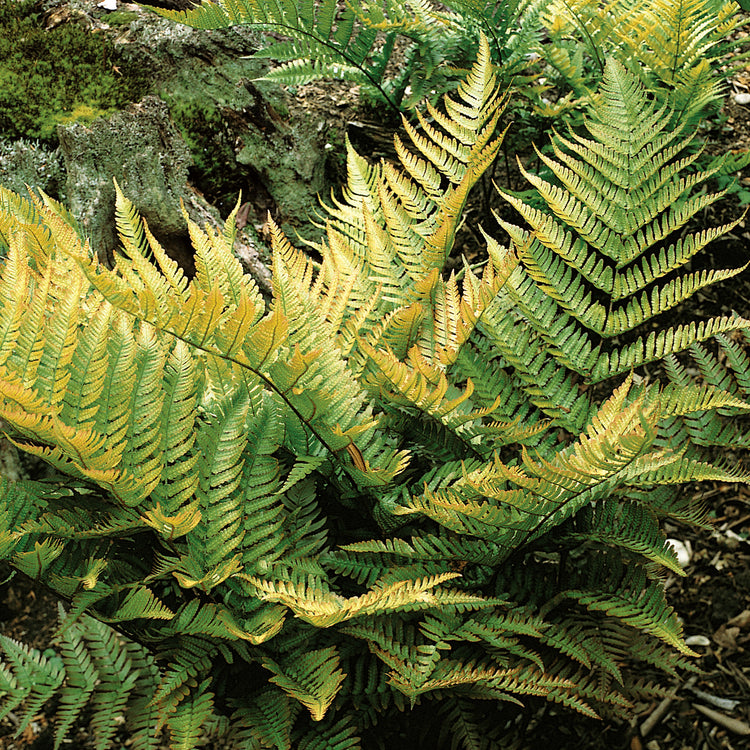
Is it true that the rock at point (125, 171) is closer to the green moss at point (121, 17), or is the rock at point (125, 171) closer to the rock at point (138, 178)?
the rock at point (138, 178)

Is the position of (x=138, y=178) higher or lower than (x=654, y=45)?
lower

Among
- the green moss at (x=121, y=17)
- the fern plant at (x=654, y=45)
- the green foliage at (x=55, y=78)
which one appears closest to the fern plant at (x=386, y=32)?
the fern plant at (x=654, y=45)

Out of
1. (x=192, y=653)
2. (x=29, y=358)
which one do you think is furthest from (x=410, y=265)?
(x=192, y=653)

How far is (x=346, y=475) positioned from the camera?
1604 millimetres

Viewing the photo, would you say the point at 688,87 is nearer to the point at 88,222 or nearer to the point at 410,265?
the point at 410,265

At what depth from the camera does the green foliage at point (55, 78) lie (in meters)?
2.23

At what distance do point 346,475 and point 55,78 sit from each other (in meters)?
1.81

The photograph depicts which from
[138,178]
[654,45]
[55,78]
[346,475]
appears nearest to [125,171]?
[138,178]

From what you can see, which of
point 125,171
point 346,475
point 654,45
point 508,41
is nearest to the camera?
point 346,475

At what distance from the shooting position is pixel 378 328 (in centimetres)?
154

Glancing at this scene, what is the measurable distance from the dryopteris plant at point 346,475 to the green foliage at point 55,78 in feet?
2.40

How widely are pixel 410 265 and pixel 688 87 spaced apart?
1068mm

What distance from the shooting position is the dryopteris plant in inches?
48.7

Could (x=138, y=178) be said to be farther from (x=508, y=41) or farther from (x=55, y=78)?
(x=508, y=41)
